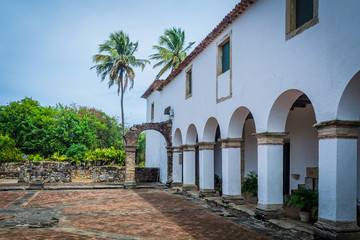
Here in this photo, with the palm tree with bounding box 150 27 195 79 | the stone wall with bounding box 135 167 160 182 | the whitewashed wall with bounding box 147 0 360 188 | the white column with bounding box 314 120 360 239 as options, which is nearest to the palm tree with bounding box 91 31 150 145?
the palm tree with bounding box 150 27 195 79

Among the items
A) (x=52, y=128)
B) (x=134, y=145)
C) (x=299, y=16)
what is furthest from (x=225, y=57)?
(x=52, y=128)

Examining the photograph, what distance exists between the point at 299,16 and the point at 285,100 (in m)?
2.04

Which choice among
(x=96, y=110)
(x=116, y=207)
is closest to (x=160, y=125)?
(x=116, y=207)

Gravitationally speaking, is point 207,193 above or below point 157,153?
→ below

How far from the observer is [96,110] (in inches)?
1591

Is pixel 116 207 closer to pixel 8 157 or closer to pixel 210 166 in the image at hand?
pixel 210 166

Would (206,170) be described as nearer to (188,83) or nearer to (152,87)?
(188,83)

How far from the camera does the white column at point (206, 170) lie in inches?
509

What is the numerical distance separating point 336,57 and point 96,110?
37007 mm

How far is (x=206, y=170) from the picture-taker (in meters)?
13.0

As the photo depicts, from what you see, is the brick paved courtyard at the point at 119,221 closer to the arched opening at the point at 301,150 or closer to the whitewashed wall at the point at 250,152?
the arched opening at the point at 301,150

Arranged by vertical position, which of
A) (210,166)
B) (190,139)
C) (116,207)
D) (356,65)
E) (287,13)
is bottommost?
(116,207)

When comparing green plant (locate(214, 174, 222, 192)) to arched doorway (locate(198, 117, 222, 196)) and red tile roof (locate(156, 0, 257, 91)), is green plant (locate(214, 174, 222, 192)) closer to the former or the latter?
arched doorway (locate(198, 117, 222, 196))

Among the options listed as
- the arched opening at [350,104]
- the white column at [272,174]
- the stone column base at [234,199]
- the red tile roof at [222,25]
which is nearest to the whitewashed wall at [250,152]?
the stone column base at [234,199]
